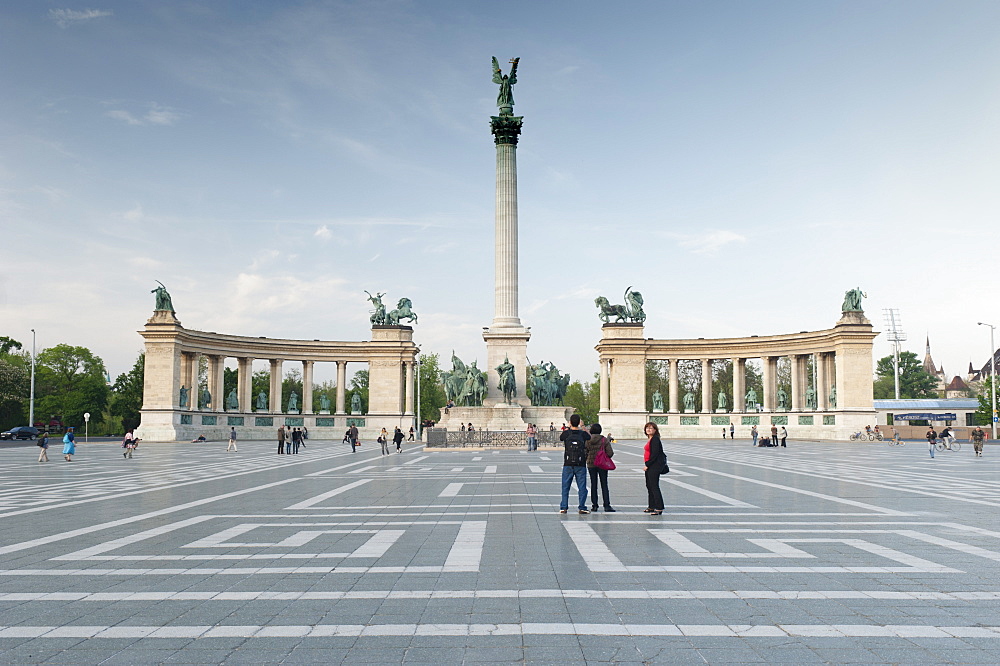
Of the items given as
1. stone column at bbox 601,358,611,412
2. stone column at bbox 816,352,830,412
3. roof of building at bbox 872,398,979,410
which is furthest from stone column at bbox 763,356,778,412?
roof of building at bbox 872,398,979,410

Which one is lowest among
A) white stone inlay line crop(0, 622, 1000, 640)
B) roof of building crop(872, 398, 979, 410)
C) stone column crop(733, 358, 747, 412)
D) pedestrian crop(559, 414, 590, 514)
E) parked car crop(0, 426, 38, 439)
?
parked car crop(0, 426, 38, 439)

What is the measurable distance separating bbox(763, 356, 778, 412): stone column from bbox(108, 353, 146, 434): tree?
7511cm

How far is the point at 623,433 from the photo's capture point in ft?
274

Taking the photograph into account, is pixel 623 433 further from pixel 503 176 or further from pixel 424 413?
pixel 424 413

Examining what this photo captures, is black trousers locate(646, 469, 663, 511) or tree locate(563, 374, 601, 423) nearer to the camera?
black trousers locate(646, 469, 663, 511)

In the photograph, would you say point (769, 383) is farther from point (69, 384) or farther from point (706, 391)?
point (69, 384)

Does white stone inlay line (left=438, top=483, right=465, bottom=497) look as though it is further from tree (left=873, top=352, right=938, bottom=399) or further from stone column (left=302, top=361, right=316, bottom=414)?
tree (left=873, top=352, right=938, bottom=399)

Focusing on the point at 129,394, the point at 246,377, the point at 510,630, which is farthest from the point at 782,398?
the point at 510,630

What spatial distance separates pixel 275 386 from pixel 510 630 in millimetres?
85063

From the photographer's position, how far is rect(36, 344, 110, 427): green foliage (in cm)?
9744

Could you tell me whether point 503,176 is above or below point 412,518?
→ above

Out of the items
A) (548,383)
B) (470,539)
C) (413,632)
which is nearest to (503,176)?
(548,383)

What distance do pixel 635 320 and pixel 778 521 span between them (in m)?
74.0

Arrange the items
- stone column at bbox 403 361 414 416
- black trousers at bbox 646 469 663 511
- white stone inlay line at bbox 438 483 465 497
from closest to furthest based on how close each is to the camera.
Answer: black trousers at bbox 646 469 663 511 < white stone inlay line at bbox 438 483 465 497 < stone column at bbox 403 361 414 416
